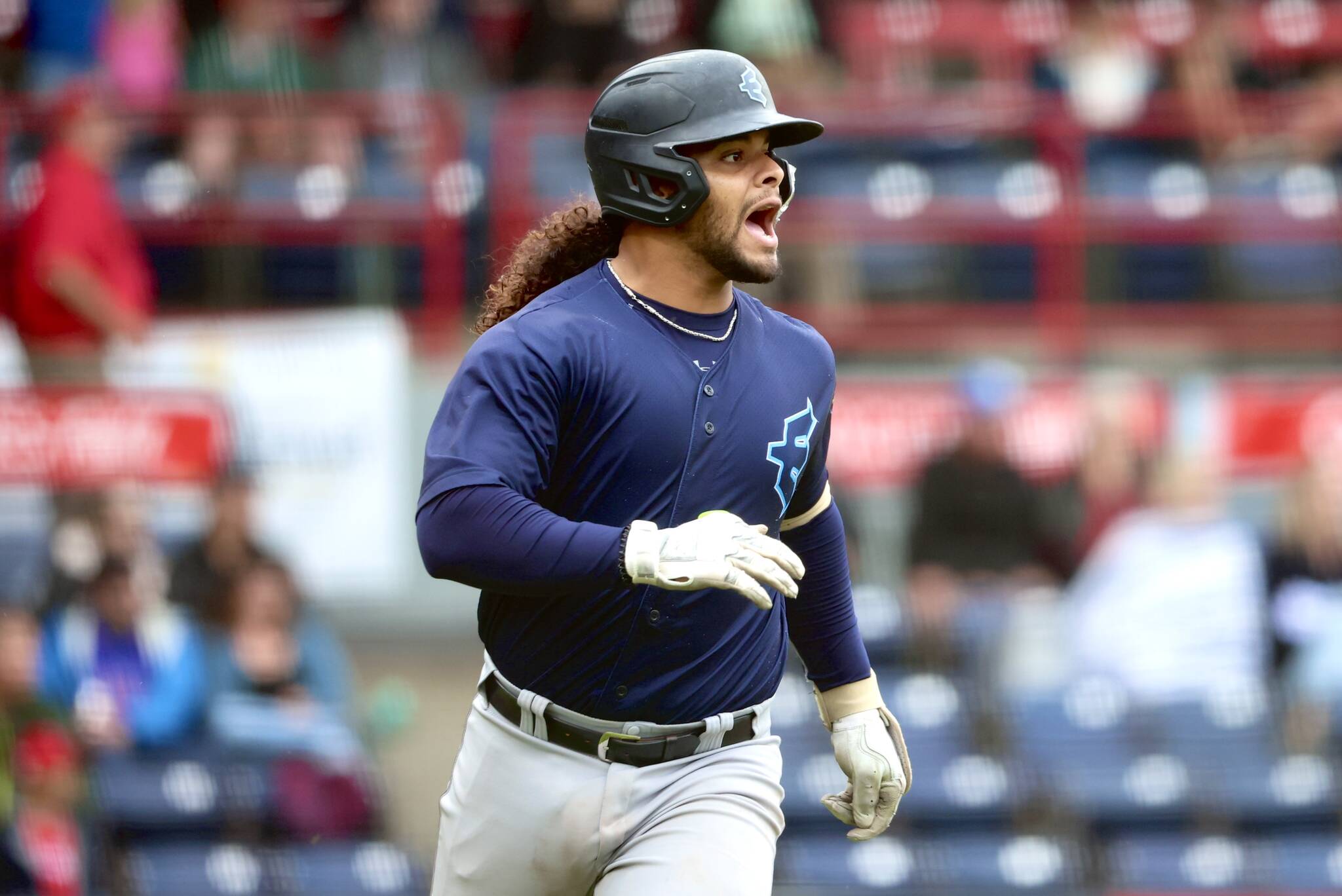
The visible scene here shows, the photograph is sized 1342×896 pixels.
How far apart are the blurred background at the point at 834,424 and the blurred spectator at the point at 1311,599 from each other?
0.06ft

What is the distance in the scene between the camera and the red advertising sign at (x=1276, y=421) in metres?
8.31

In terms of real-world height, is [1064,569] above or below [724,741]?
below

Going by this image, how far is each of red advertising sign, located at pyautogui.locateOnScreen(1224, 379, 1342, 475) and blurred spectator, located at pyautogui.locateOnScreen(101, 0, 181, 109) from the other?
207 inches

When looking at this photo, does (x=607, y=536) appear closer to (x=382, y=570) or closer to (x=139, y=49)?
(x=382, y=570)

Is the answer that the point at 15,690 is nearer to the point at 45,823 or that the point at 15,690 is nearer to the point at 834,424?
the point at 45,823

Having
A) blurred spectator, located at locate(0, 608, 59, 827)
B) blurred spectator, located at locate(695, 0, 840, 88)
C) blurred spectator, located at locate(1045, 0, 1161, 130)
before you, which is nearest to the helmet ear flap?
blurred spectator, located at locate(0, 608, 59, 827)

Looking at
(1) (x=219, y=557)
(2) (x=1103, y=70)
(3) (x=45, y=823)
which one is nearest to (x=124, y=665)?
→ (1) (x=219, y=557)

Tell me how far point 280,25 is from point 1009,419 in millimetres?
4082

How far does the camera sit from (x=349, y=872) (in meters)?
6.86

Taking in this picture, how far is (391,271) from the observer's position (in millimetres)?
8516

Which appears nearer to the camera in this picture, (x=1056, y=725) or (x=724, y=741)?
(x=724, y=741)

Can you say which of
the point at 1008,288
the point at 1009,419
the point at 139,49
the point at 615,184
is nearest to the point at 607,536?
the point at 615,184

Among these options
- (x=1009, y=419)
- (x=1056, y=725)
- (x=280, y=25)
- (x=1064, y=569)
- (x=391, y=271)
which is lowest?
(x=1056, y=725)

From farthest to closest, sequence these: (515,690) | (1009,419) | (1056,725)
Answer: (1009,419) → (1056,725) → (515,690)
